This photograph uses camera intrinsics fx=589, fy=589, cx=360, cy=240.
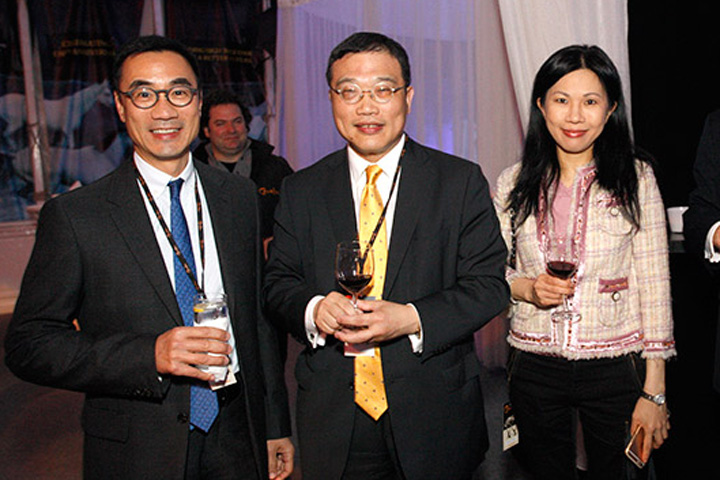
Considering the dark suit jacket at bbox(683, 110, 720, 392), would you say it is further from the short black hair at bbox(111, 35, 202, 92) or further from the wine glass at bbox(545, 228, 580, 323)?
the short black hair at bbox(111, 35, 202, 92)

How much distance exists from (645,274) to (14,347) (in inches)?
78.5

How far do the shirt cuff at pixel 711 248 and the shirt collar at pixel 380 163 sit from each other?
A: 1.14 m

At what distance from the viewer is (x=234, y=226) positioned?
1815 millimetres

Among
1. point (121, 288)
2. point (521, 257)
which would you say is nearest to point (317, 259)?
point (121, 288)

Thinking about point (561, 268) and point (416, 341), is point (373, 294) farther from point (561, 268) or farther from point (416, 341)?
point (561, 268)

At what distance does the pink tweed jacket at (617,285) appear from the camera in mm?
2051

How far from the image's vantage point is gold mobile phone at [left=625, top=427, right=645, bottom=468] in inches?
78.6

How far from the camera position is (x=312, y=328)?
1718 mm

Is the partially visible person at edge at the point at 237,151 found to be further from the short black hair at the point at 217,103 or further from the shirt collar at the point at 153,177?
the shirt collar at the point at 153,177

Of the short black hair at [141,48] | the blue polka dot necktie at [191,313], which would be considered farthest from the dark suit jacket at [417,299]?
the short black hair at [141,48]

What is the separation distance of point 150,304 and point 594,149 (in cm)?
166

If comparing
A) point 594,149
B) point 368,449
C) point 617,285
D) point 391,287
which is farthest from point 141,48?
point 617,285

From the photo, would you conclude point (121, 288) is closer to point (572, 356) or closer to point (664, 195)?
point (572, 356)

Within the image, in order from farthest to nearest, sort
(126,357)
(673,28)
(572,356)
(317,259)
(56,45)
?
(56,45) → (673,28) → (572,356) → (317,259) → (126,357)
